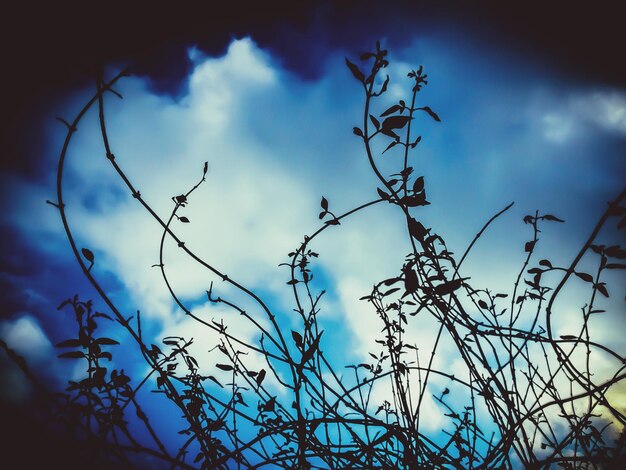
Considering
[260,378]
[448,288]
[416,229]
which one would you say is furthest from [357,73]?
[260,378]

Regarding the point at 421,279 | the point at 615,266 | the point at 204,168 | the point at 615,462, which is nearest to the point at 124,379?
the point at 204,168

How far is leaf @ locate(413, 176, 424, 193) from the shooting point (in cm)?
173

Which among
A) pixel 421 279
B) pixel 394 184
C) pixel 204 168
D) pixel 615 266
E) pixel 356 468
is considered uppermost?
pixel 394 184

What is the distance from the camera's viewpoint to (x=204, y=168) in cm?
210

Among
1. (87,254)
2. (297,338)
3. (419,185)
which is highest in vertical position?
(419,185)

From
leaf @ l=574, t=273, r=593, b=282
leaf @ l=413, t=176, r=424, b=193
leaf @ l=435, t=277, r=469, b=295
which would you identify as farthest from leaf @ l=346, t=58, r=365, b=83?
leaf @ l=574, t=273, r=593, b=282

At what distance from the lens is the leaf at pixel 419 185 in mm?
1731

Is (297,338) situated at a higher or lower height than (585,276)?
lower

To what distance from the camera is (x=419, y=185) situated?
5.71 ft

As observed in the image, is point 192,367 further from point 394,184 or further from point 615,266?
point 615,266

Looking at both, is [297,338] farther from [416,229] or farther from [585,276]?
[585,276]

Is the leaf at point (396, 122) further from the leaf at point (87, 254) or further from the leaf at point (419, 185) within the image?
the leaf at point (87, 254)

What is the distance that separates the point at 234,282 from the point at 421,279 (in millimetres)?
1072

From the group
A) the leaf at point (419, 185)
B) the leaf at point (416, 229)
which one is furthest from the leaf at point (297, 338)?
the leaf at point (419, 185)
